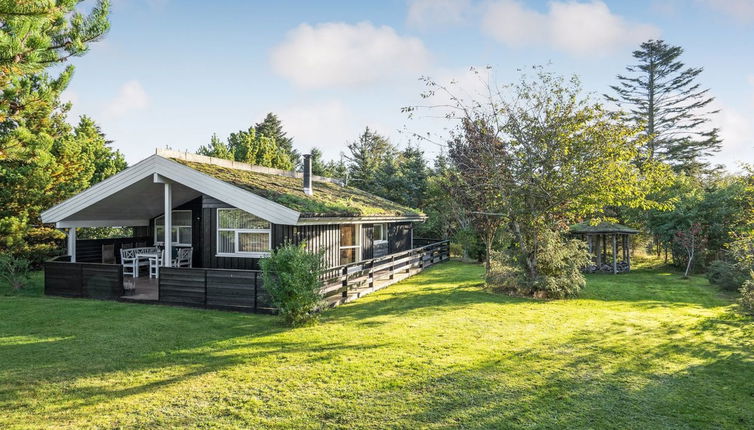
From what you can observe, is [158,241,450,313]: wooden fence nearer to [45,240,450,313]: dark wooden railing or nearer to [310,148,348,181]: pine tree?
[45,240,450,313]: dark wooden railing

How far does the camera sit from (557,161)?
11797mm

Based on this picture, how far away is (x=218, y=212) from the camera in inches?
449

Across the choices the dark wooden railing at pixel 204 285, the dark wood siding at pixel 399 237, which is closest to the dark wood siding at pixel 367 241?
the dark wooden railing at pixel 204 285

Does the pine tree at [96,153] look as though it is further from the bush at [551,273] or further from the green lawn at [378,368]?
the bush at [551,273]

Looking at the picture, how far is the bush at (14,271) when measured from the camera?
1199cm

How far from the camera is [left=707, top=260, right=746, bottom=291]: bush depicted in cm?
1323

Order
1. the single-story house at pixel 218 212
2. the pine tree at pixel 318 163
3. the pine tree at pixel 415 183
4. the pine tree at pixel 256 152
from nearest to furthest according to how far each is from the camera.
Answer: the single-story house at pixel 218 212 → the pine tree at pixel 415 183 → the pine tree at pixel 256 152 → the pine tree at pixel 318 163

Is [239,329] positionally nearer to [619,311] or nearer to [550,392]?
[550,392]

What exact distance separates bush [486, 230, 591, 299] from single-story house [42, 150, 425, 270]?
5.02m

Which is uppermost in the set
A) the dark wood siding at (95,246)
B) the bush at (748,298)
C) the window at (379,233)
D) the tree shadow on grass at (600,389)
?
the window at (379,233)

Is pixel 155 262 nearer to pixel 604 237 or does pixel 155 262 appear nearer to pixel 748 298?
pixel 748 298

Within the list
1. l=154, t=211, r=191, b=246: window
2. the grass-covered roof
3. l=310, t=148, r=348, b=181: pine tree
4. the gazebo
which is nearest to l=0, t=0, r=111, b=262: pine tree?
the grass-covered roof

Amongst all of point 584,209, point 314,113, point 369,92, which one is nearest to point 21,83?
point 369,92

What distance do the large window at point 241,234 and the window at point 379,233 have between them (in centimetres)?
555
